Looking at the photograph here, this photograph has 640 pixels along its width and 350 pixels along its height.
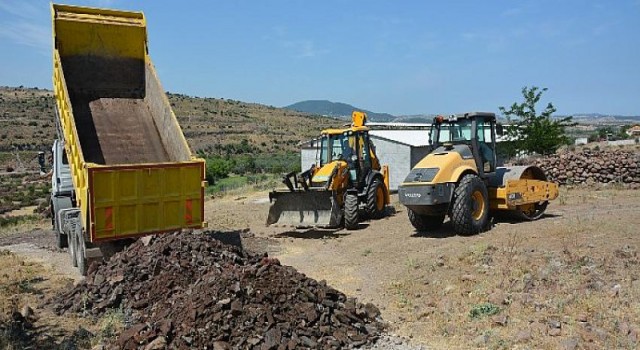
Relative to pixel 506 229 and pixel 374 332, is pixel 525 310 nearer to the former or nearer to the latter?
pixel 374 332

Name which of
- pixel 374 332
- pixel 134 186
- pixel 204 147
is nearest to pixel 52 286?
pixel 134 186

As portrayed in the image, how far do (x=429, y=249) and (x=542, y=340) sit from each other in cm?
474

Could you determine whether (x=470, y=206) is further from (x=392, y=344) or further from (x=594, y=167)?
(x=594, y=167)

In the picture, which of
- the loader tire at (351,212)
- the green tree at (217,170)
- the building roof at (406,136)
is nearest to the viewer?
the loader tire at (351,212)

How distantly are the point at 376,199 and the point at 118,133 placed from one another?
693 centimetres

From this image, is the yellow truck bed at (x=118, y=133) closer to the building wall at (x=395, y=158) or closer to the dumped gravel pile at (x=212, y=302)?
the dumped gravel pile at (x=212, y=302)

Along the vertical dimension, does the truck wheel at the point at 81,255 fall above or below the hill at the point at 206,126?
below

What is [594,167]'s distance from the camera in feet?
64.4

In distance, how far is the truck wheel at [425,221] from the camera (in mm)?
12711

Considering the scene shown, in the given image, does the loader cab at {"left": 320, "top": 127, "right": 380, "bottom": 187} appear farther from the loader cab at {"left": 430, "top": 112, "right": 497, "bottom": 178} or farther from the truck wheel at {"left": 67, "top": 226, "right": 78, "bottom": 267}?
the truck wheel at {"left": 67, "top": 226, "right": 78, "bottom": 267}

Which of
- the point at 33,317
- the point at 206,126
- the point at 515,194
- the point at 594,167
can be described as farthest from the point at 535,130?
the point at 206,126

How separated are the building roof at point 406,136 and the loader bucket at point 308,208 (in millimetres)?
10378

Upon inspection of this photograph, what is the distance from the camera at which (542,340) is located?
20.2 ft

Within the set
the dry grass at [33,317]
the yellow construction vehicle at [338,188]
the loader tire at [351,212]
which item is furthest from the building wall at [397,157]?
the dry grass at [33,317]
